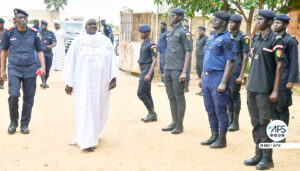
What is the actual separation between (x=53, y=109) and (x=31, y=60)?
2245mm

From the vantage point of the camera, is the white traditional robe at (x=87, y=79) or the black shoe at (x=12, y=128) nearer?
the white traditional robe at (x=87, y=79)

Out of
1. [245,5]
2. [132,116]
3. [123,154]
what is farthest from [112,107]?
[245,5]

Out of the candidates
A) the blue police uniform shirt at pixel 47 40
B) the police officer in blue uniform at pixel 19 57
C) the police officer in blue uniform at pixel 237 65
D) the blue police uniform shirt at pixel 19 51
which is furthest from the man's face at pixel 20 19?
the blue police uniform shirt at pixel 47 40

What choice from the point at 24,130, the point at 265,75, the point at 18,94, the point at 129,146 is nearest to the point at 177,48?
the point at 129,146

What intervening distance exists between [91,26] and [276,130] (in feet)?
9.30

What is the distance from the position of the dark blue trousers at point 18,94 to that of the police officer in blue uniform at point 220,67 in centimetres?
281

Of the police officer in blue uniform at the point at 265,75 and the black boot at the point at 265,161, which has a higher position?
the police officer in blue uniform at the point at 265,75

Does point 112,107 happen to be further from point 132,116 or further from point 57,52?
point 57,52

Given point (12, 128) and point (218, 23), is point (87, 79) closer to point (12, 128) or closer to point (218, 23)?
point (12, 128)

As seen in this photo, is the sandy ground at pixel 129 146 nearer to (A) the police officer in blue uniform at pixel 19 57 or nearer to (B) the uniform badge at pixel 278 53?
(A) the police officer in blue uniform at pixel 19 57

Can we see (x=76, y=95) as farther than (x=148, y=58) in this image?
No

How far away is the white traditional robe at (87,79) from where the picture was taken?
5.29 metres

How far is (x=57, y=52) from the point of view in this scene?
14836 mm

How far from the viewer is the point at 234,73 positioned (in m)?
6.46
